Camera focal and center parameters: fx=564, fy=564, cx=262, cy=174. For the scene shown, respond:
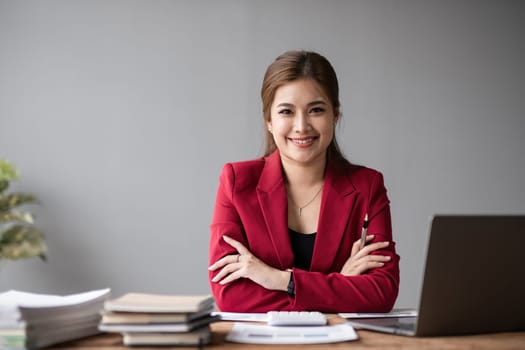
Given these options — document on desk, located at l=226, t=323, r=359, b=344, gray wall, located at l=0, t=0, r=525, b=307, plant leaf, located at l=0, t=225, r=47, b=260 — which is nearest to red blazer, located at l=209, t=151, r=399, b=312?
document on desk, located at l=226, t=323, r=359, b=344

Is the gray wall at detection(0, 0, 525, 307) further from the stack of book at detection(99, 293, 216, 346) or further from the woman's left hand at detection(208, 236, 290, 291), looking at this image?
the stack of book at detection(99, 293, 216, 346)

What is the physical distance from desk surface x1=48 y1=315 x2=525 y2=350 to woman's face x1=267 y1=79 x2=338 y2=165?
3.02 ft

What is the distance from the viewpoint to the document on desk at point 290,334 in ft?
4.28

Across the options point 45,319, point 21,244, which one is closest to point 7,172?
point 21,244

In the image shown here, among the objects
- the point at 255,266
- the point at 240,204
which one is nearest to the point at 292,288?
the point at 255,266

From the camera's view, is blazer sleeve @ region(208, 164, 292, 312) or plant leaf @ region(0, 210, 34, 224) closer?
plant leaf @ region(0, 210, 34, 224)

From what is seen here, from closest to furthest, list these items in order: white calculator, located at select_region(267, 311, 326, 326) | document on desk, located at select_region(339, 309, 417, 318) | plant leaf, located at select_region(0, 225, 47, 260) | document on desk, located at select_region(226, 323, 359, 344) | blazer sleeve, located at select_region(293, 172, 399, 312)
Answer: plant leaf, located at select_region(0, 225, 47, 260), document on desk, located at select_region(226, 323, 359, 344), white calculator, located at select_region(267, 311, 326, 326), document on desk, located at select_region(339, 309, 417, 318), blazer sleeve, located at select_region(293, 172, 399, 312)

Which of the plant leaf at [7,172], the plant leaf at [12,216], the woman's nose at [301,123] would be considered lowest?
the plant leaf at [12,216]

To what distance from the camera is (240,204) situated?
7.14ft

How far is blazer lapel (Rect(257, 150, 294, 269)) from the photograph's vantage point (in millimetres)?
2096

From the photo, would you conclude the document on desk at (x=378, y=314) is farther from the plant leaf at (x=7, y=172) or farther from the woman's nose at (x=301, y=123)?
the plant leaf at (x=7, y=172)

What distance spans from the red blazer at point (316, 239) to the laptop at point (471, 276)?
45cm

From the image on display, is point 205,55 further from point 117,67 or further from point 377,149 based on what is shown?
point 377,149

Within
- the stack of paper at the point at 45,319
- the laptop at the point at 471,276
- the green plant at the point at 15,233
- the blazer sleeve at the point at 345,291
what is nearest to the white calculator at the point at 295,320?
the laptop at the point at 471,276
